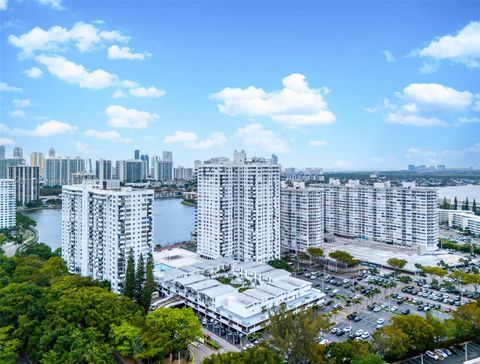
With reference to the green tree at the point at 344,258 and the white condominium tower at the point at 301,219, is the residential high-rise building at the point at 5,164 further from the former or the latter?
the green tree at the point at 344,258

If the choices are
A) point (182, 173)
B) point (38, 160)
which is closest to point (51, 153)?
point (38, 160)

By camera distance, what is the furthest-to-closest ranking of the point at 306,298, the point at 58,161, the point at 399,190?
the point at 58,161 < the point at 399,190 < the point at 306,298

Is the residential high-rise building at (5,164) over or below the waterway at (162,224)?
over

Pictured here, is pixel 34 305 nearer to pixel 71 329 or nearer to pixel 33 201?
pixel 71 329

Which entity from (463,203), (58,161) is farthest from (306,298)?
(58,161)

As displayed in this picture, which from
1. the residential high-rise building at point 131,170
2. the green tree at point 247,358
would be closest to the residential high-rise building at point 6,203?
the green tree at point 247,358

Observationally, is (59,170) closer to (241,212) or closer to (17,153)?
(17,153)

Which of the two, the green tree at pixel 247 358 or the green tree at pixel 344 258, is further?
the green tree at pixel 344 258
